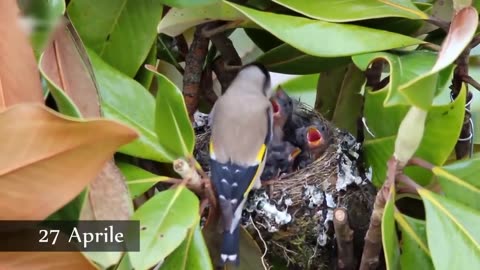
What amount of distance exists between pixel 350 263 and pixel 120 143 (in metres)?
0.49

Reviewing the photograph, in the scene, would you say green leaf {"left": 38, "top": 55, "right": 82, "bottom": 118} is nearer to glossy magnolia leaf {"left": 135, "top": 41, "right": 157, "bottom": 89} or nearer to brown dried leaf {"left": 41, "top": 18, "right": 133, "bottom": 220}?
brown dried leaf {"left": 41, "top": 18, "right": 133, "bottom": 220}

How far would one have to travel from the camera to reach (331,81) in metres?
1.43

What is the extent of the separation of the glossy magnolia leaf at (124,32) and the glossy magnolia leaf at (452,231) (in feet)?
1.40

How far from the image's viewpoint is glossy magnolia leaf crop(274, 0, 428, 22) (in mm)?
1048

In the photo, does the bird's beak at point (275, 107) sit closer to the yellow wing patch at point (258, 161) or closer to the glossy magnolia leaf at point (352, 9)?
the yellow wing patch at point (258, 161)

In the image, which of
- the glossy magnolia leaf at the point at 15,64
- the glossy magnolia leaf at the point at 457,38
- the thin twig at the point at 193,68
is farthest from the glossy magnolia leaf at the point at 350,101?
the glossy magnolia leaf at the point at 15,64

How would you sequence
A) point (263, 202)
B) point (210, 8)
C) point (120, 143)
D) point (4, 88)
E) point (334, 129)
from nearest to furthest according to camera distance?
point (120, 143)
point (4, 88)
point (210, 8)
point (263, 202)
point (334, 129)

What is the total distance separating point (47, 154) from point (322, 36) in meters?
0.35

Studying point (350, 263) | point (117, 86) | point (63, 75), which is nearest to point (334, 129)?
point (350, 263)

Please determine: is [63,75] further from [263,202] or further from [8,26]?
[263,202]

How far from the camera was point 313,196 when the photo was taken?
1.39 metres

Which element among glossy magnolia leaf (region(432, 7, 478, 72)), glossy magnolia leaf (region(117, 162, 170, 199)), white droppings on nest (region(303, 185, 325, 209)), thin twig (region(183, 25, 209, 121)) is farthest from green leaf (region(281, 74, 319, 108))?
glossy magnolia leaf (region(432, 7, 478, 72))

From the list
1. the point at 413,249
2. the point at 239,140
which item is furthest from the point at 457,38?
the point at 239,140

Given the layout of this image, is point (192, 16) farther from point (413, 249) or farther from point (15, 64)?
point (413, 249)
